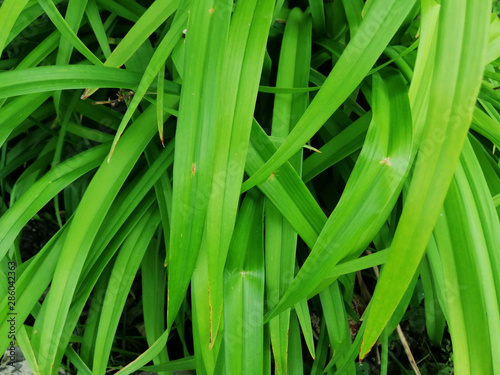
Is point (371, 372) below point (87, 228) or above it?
below

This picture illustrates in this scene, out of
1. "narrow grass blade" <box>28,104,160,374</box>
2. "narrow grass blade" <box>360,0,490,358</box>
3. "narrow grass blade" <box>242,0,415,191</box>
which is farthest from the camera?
"narrow grass blade" <box>28,104,160,374</box>

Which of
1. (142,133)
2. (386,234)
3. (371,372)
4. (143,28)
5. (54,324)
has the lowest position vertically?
(371,372)

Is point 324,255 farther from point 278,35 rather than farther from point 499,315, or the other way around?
point 278,35

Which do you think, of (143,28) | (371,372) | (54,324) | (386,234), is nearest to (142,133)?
(143,28)

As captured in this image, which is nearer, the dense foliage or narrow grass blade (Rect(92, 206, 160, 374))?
the dense foliage

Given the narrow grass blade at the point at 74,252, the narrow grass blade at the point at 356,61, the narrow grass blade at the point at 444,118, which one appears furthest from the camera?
the narrow grass blade at the point at 74,252

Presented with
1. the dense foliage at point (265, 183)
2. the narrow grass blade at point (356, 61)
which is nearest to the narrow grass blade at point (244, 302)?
the dense foliage at point (265, 183)

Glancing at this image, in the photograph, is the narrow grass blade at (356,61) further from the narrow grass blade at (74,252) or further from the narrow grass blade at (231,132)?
the narrow grass blade at (74,252)

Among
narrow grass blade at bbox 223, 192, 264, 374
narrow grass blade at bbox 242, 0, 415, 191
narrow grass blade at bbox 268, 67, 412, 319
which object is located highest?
narrow grass blade at bbox 242, 0, 415, 191

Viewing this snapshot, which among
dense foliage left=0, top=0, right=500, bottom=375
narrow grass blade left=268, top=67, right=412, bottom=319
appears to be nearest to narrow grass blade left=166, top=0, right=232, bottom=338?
dense foliage left=0, top=0, right=500, bottom=375

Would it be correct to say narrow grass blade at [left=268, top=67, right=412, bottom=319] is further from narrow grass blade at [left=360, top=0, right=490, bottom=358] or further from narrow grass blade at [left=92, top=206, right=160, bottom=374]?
narrow grass blade at [left=92, top=206, right=160, bottom=374]

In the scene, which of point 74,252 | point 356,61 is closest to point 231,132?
point 356,61
